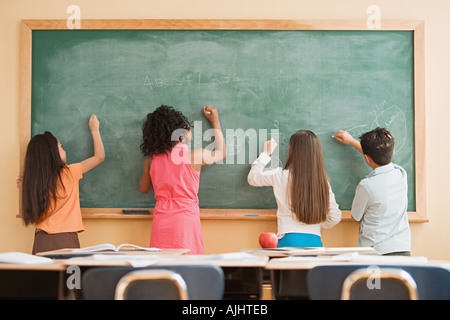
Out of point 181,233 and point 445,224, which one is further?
point 445,224

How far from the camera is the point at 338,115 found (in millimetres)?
3447

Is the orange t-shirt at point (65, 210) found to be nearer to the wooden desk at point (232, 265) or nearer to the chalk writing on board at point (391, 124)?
the wooden desk at point (232, 265)

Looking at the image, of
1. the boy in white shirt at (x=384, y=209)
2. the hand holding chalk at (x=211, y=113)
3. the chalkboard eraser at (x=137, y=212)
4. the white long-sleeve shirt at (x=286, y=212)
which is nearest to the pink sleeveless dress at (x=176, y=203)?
the chalkboard eraser at (x=137, y=212)

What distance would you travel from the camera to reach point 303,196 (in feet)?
9.53

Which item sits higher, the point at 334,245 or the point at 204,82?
the point at 204,82

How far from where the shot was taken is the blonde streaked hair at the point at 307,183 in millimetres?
2900

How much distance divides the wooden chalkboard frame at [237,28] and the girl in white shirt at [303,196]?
386mm

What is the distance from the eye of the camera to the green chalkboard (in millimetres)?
3443

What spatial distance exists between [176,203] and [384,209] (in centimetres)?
134

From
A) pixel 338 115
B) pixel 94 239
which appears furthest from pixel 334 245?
pixel 94 239

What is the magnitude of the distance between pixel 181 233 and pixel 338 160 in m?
1.29

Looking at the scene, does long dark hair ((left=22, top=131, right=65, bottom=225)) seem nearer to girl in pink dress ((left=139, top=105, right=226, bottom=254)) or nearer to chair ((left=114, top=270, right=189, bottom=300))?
girl in pink dress ((left=139, top=105, right=226, bottom=254))

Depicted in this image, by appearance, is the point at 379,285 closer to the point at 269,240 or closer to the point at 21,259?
the point at 269,240

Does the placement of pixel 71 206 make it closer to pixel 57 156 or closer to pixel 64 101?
pixel 57 156
